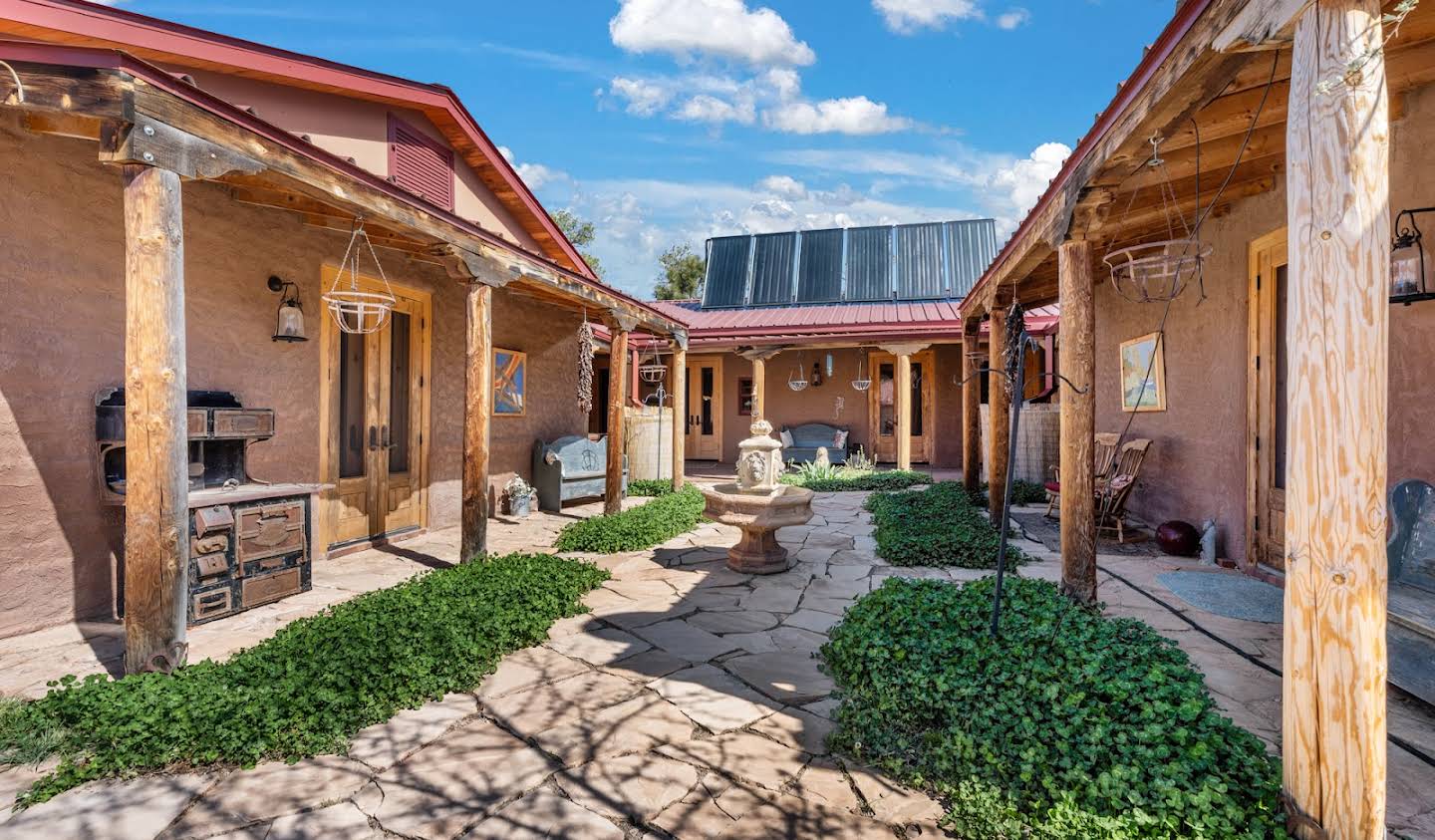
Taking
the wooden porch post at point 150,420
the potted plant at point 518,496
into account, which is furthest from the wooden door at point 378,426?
the wooden porch post at point 150,420

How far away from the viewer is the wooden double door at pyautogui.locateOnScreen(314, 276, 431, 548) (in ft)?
19.4

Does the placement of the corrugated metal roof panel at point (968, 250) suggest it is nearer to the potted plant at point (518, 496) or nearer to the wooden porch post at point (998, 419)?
Result: the wooden porch post at point (998, 419)

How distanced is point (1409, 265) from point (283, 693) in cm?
586

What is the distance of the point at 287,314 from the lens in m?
5.09

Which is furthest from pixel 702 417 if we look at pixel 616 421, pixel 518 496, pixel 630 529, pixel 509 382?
pixel 630 529

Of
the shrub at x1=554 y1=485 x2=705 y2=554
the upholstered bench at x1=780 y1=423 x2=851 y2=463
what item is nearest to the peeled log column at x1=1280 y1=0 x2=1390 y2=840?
the shrub at x1=554 y1=485 x2=705 y2=554

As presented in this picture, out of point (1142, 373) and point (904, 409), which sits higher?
point (1142, 373)

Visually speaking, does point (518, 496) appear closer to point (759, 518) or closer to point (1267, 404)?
point (759, 518)

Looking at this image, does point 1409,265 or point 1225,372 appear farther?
point 1225,372

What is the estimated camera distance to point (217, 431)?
4.21 m

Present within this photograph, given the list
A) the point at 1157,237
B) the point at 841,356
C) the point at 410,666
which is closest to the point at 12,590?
the point at 410,666

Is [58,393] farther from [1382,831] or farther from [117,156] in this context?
[1382,831]

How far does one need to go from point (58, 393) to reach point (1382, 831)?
20.1 ft

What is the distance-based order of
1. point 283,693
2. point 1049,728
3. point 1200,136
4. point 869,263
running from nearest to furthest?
1. point 1049,728
2. point 283,693
3. point 1200,136
4. point 869,263
